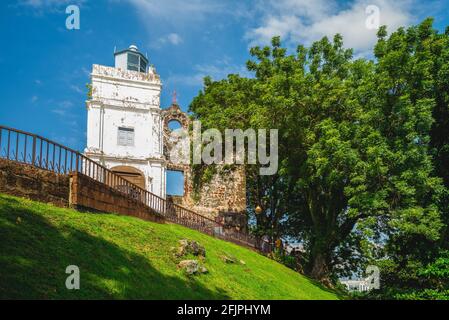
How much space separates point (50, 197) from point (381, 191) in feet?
35.3

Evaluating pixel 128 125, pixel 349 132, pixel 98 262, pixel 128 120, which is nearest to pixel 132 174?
pixel 128 125

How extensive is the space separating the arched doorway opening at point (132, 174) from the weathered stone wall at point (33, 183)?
43.4 feet

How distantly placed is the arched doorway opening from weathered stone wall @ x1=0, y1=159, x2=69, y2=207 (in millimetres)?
13232

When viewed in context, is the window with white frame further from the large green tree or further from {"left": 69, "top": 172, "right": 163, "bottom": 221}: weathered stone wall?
{"left": 69, "top": 172, "right": 163, "bottom": 221}: weathered stone wall

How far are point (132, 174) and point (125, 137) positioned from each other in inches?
91.1

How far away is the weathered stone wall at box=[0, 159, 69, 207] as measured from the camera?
10.2 meters

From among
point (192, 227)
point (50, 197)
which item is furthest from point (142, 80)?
point (50, 197)

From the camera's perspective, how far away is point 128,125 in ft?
84.2

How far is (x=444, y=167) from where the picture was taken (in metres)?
16.8

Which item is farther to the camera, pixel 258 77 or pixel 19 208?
pixel 258 77

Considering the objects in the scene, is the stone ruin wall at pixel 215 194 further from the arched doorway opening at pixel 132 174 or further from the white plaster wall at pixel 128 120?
the arched doorway opening at pixel 132 174

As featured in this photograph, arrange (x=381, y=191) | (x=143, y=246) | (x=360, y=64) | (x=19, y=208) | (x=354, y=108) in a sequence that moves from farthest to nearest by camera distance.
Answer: (x=360, y=64)
(x=354, y=108)
(x=381, y=191)
(x=143, y=246)
(x=19, y=208)
